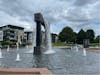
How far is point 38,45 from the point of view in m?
24.9

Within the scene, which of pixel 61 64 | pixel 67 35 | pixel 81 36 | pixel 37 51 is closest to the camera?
pixel 61 64

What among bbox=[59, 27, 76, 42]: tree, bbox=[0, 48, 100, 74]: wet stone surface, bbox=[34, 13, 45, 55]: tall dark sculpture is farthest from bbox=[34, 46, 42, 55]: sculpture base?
bbox=[59, 27, 76, 42]: tree

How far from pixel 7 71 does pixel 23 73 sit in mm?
727

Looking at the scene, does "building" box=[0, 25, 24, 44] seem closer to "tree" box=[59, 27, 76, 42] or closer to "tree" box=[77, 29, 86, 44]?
"tree" box=[59, 27, 76, 42]

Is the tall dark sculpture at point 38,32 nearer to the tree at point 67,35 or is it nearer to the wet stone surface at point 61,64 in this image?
the wet stone surface at point 61,64

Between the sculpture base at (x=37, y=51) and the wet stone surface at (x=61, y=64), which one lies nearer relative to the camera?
Answer: the wet stone surface at (x=61, y=64)

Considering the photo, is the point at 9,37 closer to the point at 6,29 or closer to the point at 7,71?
the point at 6,29

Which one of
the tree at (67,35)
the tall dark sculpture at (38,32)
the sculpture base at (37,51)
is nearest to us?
the tall dark sculpture at (38,32)

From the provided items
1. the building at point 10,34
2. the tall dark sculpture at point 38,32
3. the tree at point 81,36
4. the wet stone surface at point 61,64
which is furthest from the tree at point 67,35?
the wet stone surface at point 61,64

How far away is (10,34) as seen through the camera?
106 metres

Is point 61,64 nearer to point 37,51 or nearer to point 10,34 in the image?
point 37,51

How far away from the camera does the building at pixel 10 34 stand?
105 meters

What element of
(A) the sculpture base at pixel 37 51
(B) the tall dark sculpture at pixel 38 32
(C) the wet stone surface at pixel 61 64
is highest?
(B) the tall dark sculpture at pixel 38 32

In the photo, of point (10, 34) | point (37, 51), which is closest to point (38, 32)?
point (37, 51)
